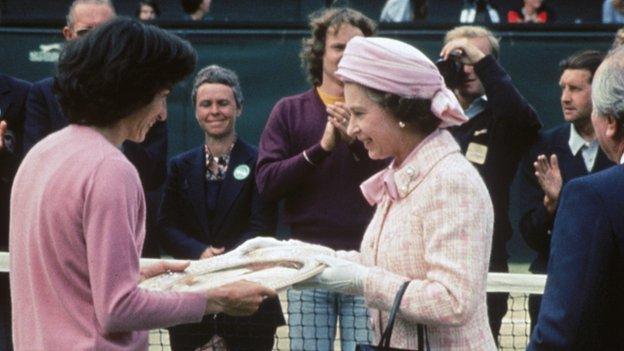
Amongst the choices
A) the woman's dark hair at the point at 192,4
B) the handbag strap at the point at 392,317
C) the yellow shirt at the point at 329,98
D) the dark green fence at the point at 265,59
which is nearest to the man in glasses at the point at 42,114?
the yellow shirt at the point at 329,98

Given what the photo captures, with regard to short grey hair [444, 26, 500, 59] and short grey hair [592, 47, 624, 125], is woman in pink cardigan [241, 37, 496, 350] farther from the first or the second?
short grey hair [444, 26, 500, 59]

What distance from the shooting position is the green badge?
6.84 meters

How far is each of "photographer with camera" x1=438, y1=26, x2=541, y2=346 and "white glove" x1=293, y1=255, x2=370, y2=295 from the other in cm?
241

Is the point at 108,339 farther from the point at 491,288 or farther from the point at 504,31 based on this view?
the point at 504,31

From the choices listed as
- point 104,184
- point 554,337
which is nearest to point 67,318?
point 104,184

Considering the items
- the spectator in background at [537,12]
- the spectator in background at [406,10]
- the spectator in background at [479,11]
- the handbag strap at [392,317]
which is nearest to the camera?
the handbag strap at [392,317]

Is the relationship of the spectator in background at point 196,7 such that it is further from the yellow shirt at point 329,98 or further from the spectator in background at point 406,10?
the yellow shirt at point 329,98

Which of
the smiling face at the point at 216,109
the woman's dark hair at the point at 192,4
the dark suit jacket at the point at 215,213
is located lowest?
the dark suit jacket at the point at 215,213

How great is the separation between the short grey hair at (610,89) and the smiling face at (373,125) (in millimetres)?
809

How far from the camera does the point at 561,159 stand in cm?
668

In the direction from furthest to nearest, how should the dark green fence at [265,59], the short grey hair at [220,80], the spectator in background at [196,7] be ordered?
1. the spectator in background at [196,7]
2. the dark green fence at [265,59]
3. the short grey hair at [220,80]

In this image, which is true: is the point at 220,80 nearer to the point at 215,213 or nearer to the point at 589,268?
the point at 215,213

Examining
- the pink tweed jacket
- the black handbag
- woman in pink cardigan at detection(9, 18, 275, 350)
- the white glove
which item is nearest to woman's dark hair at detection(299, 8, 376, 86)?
the pink tweed jacket

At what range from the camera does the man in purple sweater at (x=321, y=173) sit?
6094 millimetres
